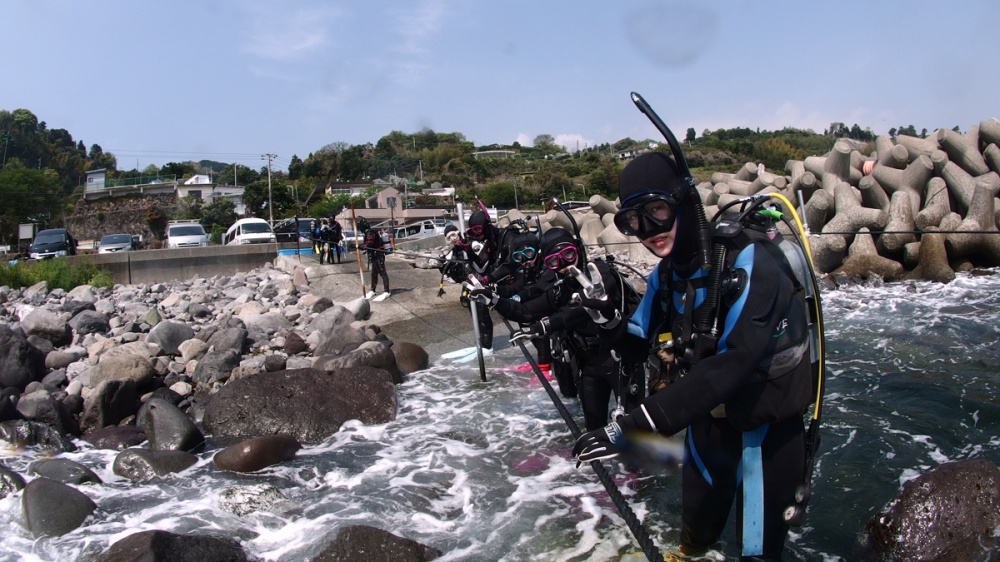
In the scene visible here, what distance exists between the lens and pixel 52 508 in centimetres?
467

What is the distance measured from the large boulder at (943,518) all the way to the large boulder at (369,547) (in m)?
2.46

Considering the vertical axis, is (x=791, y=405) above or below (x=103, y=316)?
above

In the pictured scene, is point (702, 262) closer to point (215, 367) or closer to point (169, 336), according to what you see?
point (215, 367)

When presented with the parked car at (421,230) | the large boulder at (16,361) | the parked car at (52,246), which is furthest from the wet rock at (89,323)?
the parked car at (421,230)

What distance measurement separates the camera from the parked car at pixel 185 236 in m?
21.4

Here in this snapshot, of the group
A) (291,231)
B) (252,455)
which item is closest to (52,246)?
(291,231)

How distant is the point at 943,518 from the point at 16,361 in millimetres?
9710

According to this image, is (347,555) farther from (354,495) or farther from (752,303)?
(752,303)

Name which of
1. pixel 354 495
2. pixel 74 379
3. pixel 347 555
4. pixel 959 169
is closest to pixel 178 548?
pixel 347 555

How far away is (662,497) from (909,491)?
1.47 m

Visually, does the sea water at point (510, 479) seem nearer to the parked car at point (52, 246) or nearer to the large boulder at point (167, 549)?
the large boulder at point (167, 549)

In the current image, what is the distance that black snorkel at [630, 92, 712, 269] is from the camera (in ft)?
7.27

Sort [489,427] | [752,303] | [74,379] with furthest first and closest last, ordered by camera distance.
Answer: [74,379], [489,427], [752,303]

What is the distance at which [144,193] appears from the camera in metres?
68.3
